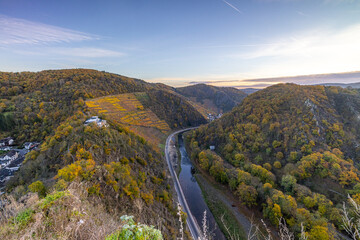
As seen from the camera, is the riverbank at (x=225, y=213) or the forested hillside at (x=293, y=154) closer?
the forested hillside at (x=293, y=154)

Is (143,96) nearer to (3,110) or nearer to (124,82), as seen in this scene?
(124,82)

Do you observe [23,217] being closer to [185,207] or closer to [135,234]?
[135,234]

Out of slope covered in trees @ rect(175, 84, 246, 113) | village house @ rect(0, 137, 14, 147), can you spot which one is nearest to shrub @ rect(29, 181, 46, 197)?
village house @ rect(0, 137, 14, 147)

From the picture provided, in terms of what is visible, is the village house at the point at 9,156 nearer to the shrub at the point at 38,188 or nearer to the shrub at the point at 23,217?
the shrub at the point at 38,188

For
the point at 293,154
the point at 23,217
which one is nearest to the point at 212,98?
the point at 293,154

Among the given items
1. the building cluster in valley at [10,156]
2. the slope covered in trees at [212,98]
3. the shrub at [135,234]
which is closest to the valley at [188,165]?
the shrub at [135,234]

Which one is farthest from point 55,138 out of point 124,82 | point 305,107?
point 124,82
